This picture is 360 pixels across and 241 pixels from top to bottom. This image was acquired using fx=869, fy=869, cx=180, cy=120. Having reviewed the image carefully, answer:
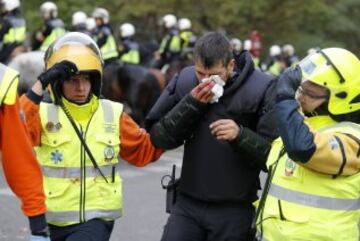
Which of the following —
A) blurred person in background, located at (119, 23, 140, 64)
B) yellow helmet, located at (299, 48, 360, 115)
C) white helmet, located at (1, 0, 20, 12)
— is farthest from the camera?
blurred person in background, located at (119, 23, 140, 64)

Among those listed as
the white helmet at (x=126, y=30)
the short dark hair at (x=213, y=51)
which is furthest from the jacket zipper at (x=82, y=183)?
the white helmet at (x=126, y=30)

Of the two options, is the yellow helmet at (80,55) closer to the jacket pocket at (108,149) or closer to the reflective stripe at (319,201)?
the jacket pocket at (108,149)

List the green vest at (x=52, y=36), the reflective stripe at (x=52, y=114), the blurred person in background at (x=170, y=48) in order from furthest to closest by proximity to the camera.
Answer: the blurred person in background at (x=170, y=48) → the green vest at (x=52, y=36) → the reflective stripe at (x=52, y=114)

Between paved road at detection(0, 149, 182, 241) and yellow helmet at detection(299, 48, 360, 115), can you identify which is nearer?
yellow helmet at detection(299, 48, 360, 115)

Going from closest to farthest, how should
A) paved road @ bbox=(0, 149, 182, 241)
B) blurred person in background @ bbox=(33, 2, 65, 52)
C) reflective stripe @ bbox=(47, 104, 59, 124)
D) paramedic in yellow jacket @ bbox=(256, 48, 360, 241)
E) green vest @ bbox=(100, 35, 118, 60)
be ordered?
paramedic in yellow jacket @ bbox=(256, 48, 360, 241) < reflective stripe @ bbox=(47, 104, 59, 124) < paved road @ bbox=(0, 149, 182, 241) < blurred person in background @ bbox=(33, 2, 65, 52) < green vest @ bbox=(100, 35, 118, 60)

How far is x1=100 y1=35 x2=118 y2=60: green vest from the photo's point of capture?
51.9ft

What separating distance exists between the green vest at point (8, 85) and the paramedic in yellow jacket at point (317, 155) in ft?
3.80

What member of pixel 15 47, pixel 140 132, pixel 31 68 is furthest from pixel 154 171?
pixel 140 132

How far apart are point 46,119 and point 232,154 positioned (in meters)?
0.96

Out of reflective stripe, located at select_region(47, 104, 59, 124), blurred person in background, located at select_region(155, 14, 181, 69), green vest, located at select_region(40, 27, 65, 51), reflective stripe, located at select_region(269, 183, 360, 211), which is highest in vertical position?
reflective stripe, located at select_region(47, 104, 59, 124)

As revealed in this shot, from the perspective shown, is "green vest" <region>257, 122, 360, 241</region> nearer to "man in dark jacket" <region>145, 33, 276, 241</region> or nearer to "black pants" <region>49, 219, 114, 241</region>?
Result: "man in dark jacket" <region>145, 33, 276, 241</region>

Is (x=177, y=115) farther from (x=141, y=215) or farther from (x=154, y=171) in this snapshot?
(x=154, y=171)

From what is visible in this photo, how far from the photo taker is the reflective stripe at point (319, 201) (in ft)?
12.4

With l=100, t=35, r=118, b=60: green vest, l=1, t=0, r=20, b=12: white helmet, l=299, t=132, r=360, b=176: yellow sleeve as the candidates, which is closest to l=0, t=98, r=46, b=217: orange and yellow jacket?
l=299, t=132, r=360, b=176: yellow sleeve
